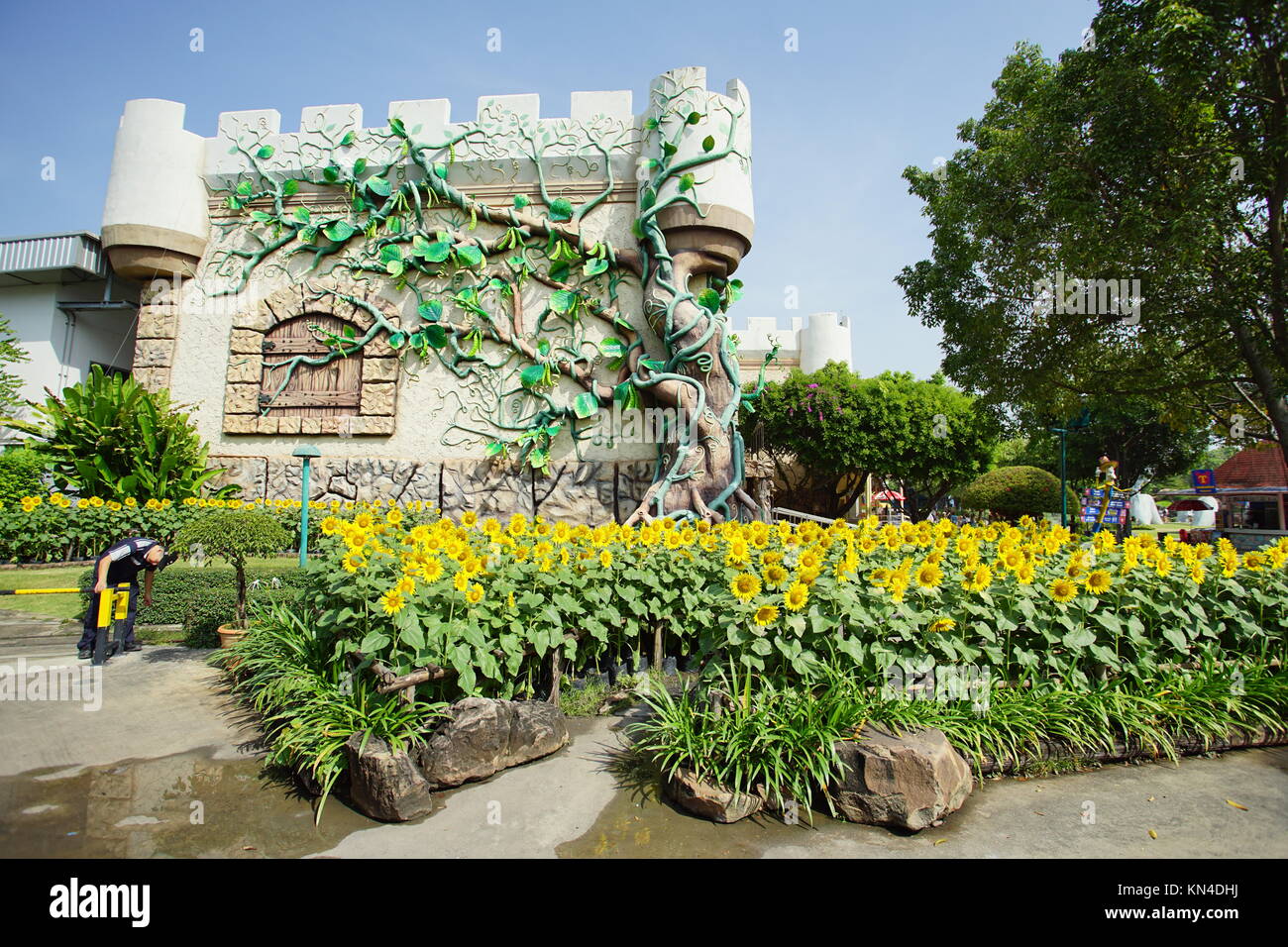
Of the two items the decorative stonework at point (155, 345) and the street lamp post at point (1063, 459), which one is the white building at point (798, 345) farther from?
the decorative stonework at point (155, 345)

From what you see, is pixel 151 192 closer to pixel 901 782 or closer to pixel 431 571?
pixel 431 571

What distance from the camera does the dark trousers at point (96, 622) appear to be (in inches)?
250

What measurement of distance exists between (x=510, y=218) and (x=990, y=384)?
30.0ft

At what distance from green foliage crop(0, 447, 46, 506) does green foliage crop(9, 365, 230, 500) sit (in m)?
1.43

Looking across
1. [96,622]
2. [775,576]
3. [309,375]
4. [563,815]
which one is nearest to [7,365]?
[309,375]

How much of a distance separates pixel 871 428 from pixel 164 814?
17.5 meters

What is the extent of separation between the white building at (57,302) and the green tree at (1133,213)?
1702cm

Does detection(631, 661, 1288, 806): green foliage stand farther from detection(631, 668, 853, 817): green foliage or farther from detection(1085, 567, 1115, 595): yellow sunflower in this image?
detection(1085, 567, 1115, 595): yellow sunflower

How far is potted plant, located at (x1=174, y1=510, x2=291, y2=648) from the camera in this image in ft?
21.4

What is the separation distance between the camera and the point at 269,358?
42.3 ft

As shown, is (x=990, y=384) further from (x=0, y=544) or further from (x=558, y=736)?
(x=0, y=544)

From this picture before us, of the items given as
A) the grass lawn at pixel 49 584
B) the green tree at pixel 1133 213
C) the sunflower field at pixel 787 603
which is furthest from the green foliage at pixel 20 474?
the green tree at pixel 1133 213

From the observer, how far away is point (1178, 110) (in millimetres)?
8883
